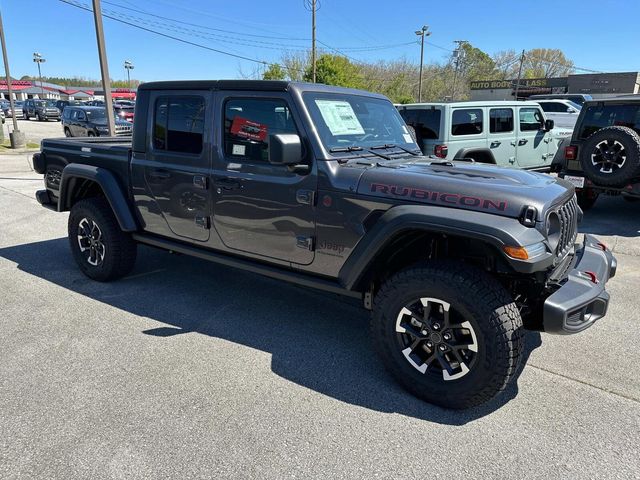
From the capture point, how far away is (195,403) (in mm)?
2852

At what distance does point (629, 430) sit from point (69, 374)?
338cm

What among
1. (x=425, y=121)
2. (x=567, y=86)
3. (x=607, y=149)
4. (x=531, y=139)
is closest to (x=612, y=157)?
(x=607, y=149)

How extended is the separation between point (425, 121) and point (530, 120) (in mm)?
2681

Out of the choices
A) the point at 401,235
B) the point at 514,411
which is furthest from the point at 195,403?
the point at 514,411

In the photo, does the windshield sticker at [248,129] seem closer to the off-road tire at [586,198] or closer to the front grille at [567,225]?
the front grille at [567,225]

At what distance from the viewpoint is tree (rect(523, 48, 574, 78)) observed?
273ft

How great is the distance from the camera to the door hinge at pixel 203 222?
3.86 metres

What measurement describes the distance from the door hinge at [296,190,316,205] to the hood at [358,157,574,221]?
35 cm

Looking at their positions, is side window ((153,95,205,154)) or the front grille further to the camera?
side window ((153,95,205,154))

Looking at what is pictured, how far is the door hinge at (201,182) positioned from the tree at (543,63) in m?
91.8

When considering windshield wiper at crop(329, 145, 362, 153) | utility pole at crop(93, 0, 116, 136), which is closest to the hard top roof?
windshield wiper at crop(329, 145, 362, 153)

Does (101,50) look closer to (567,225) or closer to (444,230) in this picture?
(444,230)

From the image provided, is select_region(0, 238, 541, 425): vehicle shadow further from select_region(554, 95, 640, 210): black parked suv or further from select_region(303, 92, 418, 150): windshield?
select_region(554, 95, 640, 210): black parked suv

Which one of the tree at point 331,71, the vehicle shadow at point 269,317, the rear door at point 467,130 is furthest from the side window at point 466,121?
the tree at point 331,71
